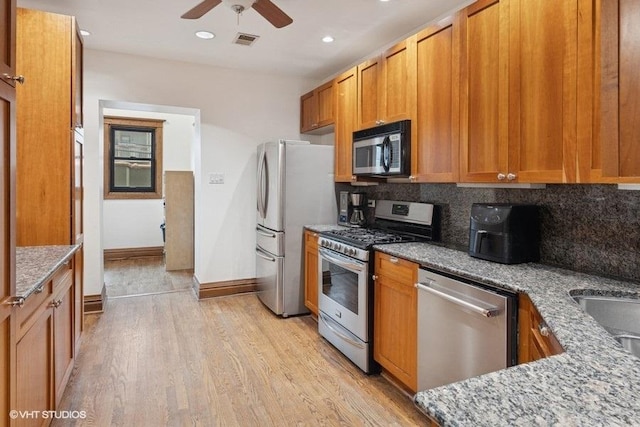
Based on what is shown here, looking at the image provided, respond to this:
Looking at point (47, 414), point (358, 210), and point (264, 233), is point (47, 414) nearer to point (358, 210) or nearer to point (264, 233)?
point (264, 233)

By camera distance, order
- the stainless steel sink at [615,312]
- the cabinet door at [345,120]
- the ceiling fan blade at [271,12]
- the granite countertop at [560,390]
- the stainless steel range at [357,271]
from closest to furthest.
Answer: the granite countertop at [560,390], the stainless steel sink at [615,312], the ceiling fan blade at [271,12], the stainless steel range at [357,271], the cabinet door at [345,120]

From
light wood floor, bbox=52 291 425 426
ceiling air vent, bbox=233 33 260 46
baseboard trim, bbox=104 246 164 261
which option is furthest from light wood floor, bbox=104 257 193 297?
ceiling air vent, bbox=233 33 260 46

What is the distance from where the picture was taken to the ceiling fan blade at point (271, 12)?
2.25 m

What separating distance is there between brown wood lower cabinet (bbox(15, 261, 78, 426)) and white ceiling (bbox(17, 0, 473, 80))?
196cm

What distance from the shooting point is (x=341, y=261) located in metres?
2.86

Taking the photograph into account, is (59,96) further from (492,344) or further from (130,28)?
(492,344)

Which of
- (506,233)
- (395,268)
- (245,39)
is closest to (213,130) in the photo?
(245,39)

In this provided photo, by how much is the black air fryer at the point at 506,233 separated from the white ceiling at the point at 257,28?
1.57 m

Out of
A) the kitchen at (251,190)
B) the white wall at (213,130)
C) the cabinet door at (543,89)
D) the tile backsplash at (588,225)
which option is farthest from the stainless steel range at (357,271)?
the white wall at (213,130)

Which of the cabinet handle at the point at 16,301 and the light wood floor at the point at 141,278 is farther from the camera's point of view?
the light wood floor at the point at 141,278

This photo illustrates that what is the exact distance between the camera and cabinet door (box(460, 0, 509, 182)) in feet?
6.50

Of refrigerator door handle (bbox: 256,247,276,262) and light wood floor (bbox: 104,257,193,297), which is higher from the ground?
refrigerator door handle (bbox: 256,247,276,262)

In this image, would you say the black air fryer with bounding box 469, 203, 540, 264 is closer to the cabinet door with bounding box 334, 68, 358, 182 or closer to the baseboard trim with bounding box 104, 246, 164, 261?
the cabinet door with bounding box 334, 68, 358, 182

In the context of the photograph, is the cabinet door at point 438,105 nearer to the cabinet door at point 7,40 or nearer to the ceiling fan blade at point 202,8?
the ceiling fan blade at point 202,8
